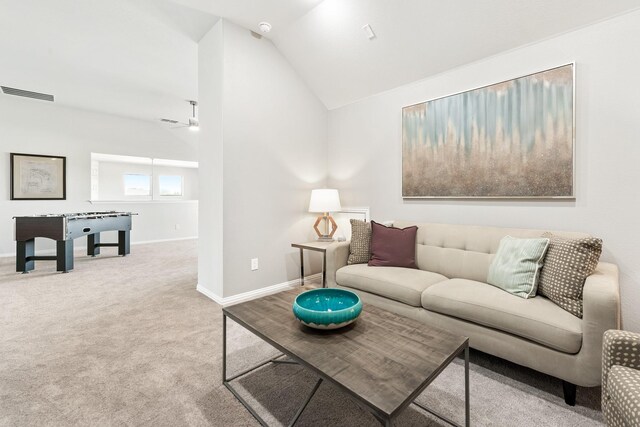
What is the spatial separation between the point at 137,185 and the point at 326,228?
5.57 metres

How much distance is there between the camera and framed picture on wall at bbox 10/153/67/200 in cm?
521

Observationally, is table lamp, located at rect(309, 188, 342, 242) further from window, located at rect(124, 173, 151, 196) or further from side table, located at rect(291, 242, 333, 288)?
window, located at rect(124, 173, 151, 196)

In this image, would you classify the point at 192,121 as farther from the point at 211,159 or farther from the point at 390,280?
the point at 390,280

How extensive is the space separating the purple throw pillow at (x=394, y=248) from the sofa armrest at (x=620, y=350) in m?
1.49

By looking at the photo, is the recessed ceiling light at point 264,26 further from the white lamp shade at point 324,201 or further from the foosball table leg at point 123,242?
the foosball table leg at point 123,242

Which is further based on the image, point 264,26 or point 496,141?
point 264,26

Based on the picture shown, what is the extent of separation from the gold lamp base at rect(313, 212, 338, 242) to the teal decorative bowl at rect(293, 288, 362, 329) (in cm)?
200

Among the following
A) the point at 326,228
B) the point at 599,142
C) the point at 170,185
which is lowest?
the point at 326,228

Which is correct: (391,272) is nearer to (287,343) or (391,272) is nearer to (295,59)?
(287,343)

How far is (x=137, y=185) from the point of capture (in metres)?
7.06

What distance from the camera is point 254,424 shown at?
54.7 inches

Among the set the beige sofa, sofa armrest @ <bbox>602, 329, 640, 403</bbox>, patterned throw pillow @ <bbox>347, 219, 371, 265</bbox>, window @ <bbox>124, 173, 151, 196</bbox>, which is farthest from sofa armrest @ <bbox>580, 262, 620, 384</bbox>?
window @ <bbox>124, 173, 151, 196</bbox>

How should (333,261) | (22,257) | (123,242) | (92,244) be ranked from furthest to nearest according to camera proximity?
(123,242)
(92,244)
(22,257)
(333,261)

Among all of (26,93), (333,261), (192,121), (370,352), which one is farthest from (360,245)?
(26,93)
